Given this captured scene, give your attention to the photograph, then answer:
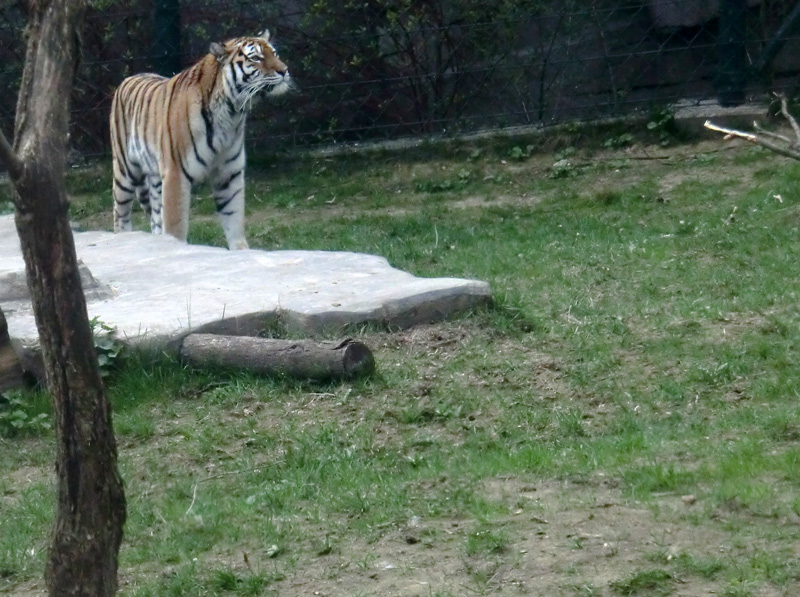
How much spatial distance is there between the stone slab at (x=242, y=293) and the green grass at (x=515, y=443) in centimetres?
14

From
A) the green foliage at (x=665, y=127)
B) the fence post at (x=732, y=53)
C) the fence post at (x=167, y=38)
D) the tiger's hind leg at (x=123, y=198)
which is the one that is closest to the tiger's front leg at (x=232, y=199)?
the tiger's hind leg at (x=123, y=198)

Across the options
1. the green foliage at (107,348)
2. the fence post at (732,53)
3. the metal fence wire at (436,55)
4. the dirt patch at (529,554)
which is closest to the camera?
the dirt patch at (529,554)

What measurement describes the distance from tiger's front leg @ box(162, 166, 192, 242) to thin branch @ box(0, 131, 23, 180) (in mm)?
Answer: 5789

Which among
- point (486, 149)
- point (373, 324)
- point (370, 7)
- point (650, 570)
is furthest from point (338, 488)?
point (370, 7)

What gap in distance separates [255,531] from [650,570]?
1317mm

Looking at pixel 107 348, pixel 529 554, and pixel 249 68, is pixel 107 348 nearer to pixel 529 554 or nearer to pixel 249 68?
pixel 529 554

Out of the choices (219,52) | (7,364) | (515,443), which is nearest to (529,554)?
(515,443)

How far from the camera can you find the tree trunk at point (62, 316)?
2719 mm

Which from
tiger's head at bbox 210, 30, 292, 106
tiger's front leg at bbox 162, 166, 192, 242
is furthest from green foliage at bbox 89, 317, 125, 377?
tiger's head at bbox 210, 30, 292, 106

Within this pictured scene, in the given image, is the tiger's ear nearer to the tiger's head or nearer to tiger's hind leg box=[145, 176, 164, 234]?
the tiger's head

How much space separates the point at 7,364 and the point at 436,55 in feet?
22.8

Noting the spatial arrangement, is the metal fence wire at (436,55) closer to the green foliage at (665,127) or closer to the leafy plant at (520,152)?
the green foliage at (665,127)

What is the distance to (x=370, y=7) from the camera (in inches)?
452

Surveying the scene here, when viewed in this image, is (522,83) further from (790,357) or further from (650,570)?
(650,570)
